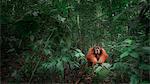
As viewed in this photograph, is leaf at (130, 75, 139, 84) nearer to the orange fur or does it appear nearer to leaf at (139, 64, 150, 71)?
leaf at (139, 64, 150, 71)

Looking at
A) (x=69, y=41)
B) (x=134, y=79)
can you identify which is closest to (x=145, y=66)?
(x=134, y=79)

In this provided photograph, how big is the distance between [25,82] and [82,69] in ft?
1.97

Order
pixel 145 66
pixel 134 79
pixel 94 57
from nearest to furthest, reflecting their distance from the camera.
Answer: pixel 145 66 < pixel 134 79 < pixel 94 57

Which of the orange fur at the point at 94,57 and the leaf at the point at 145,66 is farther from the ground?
the leaf at the point at 145,66

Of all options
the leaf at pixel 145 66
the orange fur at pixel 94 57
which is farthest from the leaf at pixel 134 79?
the orange fur at pixel 94 57

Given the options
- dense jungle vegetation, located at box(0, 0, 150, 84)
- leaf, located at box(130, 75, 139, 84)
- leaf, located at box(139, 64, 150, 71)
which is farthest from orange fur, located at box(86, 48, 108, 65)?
leaf, located at box(139, 64, 150, 71)

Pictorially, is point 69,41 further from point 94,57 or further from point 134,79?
point 94,57

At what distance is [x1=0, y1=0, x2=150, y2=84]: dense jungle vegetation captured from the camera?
7.42ft

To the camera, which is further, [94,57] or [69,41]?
[94,57]

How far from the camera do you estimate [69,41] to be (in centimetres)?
228

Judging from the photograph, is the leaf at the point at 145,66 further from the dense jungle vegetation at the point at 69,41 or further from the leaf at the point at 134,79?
the leaf at the point at 134,79

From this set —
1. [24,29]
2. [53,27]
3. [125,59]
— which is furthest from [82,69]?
[24,29]

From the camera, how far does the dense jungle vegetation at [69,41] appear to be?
89.0 inches

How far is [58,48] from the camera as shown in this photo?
9.18 feet
